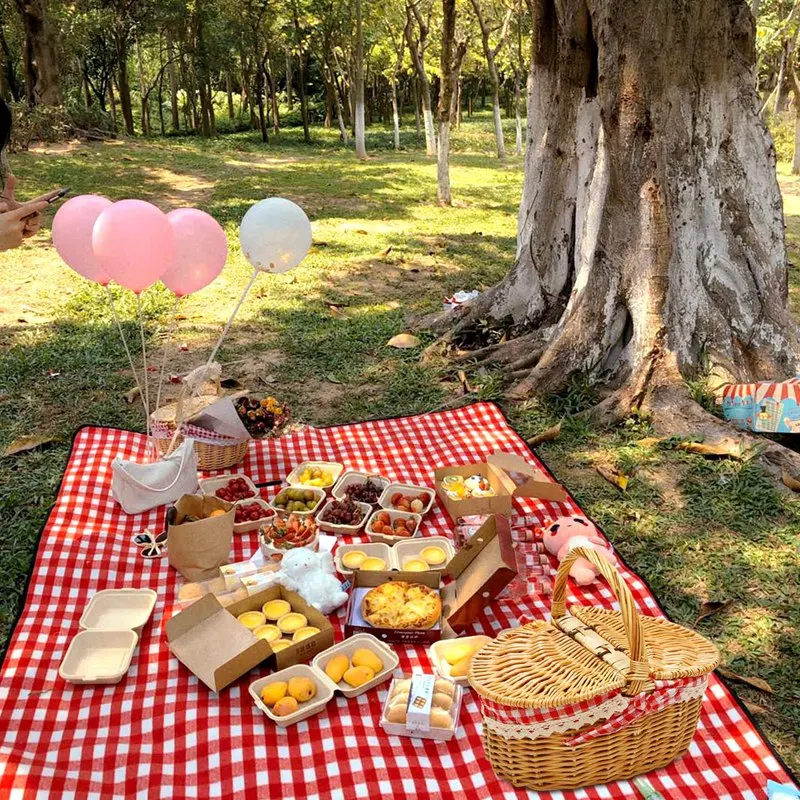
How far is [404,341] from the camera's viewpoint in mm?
6691

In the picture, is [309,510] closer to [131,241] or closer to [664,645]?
[131,241]

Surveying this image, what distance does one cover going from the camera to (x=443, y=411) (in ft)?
17.6

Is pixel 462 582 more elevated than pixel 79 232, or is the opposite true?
pixel 79 232

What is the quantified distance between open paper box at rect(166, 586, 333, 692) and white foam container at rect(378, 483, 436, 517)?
996mm

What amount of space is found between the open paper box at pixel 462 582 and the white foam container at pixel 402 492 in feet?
2.21

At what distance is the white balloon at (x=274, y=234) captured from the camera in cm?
392

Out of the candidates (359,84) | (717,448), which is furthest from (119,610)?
(359,84)

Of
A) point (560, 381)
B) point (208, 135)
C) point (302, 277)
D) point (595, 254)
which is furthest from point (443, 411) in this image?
point (208, 135)

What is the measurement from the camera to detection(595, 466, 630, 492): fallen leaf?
4.45 metres

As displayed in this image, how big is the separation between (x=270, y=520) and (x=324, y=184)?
43.0 ft

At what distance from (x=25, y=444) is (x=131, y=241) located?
1.96m

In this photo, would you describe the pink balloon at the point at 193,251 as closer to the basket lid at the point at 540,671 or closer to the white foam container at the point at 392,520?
the white foam container at the point at 392,520

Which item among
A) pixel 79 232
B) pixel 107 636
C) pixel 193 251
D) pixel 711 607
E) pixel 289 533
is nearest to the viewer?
pixel 107 636

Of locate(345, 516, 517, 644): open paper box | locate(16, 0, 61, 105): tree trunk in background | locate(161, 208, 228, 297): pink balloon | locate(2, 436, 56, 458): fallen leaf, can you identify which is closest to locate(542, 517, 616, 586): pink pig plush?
locate(345, 516, 517, 644): open paper box
